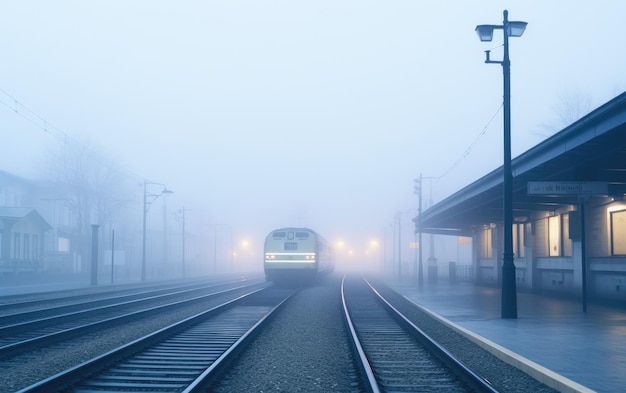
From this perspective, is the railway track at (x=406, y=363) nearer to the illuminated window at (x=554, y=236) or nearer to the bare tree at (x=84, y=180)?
the illuminated window at (x=554, y=236)

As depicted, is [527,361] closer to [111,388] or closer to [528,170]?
[111,388]

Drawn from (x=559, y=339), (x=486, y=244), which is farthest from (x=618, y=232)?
(x=486, y=244)

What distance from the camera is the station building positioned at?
49.1ft

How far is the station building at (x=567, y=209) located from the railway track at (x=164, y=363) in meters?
8.17

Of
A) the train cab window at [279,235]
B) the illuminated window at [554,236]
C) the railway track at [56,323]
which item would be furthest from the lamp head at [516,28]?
the train cab window at [279,235]

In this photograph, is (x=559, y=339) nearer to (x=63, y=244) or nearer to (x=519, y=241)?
(x=519, y=241)

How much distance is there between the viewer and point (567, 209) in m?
24.9

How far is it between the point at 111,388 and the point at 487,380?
4.96 metres

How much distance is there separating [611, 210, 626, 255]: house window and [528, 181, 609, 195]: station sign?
469 centimetres

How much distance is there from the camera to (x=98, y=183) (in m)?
57.9

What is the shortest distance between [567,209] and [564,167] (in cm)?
713

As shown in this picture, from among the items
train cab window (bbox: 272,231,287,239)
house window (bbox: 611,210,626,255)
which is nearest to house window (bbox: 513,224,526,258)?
house window (bbox: 611,210,626,255)

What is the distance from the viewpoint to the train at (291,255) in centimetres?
3519

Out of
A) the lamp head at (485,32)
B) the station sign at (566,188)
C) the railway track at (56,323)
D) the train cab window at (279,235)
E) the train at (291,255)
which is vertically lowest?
the railway track at (56,323)
